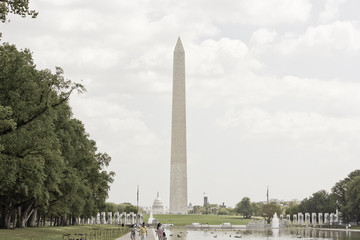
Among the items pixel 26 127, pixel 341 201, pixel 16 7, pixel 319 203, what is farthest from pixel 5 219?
pixel 319 203

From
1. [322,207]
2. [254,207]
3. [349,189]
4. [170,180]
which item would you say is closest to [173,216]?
[170,180]

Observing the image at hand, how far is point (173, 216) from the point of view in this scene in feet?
352

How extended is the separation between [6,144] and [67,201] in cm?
2106

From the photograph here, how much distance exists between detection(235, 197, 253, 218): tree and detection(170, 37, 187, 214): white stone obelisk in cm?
3654

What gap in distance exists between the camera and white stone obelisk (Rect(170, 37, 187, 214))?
10556 cm

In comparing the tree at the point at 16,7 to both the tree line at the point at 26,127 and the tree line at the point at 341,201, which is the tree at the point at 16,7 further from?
the tree line at the point at 341,201

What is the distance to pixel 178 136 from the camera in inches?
4195

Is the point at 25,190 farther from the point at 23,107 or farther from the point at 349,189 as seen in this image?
the point at 349,189

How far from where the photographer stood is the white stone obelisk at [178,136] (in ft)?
346

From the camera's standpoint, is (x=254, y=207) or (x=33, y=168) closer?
(x=33, y=168)

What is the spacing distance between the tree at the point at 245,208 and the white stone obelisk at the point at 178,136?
36.5 meters

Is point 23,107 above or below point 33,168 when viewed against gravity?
above

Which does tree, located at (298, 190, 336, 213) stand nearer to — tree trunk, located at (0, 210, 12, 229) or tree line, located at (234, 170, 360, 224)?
tree line, located at (234, 170, 360, 224)

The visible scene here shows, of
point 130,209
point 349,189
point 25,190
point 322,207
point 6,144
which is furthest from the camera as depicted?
point 130,209
